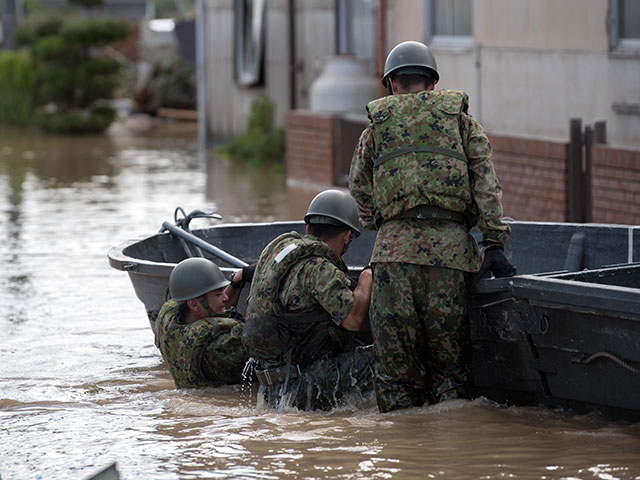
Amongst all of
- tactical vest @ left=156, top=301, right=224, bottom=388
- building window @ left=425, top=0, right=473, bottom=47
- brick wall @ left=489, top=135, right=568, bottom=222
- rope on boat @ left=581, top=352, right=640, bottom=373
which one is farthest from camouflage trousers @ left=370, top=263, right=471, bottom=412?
building window @ left=425, top=0, right=473, bottom=47

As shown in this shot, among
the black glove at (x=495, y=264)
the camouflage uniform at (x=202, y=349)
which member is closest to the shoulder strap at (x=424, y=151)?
the black glove at (x=495, y=264)

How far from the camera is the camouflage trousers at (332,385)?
6312 millimetres

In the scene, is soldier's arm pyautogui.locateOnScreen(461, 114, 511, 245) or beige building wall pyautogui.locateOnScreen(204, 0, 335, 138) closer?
soldier's arm pyautogui.locateOnScreen(461, 114, 511, 245)

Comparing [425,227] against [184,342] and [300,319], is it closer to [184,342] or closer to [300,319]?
[300,319]

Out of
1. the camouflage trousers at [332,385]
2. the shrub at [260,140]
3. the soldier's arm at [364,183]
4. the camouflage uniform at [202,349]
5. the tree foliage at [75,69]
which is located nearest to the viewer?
the soldier's arm at [364,183]

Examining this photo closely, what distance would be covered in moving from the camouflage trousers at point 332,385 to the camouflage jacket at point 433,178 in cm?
71

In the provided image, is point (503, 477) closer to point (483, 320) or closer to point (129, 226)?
point (483, 320)

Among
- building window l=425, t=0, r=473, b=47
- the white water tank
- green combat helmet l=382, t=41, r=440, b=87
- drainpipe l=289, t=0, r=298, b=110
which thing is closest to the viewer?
green combat helmet l=382, t=41, r=440, b=87

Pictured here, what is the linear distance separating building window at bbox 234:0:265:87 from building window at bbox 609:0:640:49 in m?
10.3

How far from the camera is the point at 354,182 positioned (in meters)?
6.12

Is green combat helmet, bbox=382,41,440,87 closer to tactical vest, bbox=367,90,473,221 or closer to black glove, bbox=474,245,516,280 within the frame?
tactical vest, bbox=367,90,473,221

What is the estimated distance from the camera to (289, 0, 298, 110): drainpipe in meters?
19.8

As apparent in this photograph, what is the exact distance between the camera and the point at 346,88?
54.4ft

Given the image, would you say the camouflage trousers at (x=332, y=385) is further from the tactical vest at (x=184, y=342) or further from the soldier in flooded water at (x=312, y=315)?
the tactical vest at (x=184, y=342)
